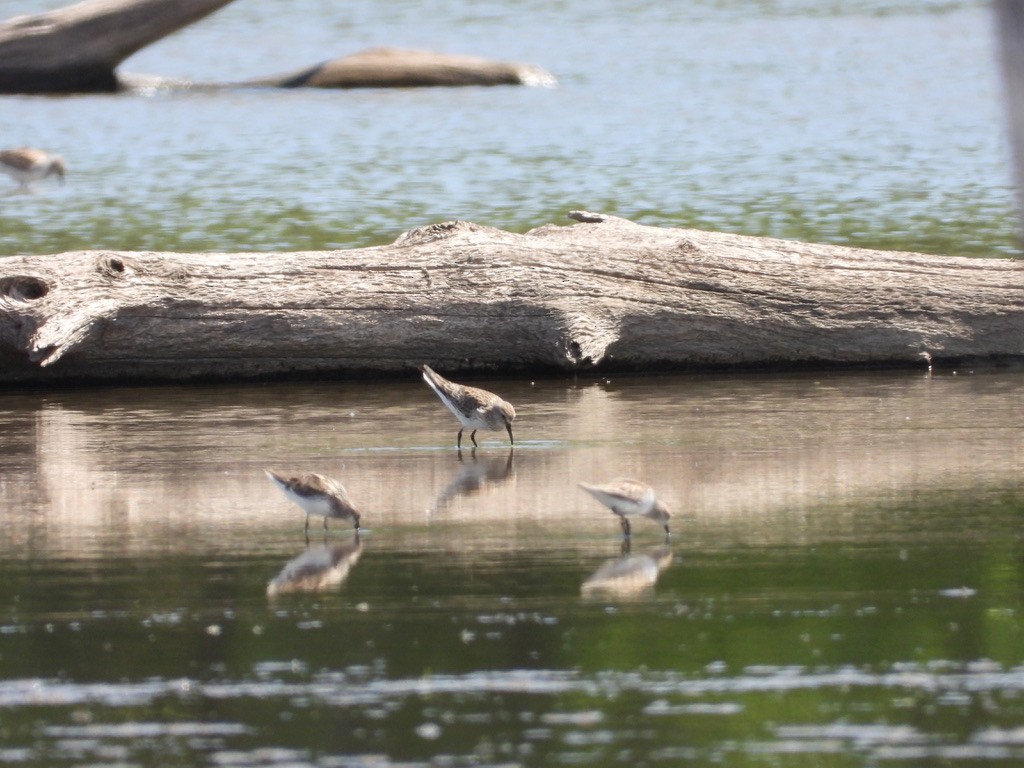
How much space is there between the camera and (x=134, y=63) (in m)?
40.5

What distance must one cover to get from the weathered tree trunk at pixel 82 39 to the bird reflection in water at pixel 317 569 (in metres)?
20.8

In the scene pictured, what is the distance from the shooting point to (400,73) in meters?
33.9

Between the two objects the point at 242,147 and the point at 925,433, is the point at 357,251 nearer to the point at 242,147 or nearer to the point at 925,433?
the point at 925,433

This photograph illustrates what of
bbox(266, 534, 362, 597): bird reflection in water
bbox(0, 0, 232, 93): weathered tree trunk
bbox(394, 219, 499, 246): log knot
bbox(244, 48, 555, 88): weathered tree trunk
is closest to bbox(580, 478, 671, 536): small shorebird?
bbox(266, 534, 362, 597): bird reflection in water

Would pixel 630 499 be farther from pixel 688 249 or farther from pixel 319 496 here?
pixel 688 249

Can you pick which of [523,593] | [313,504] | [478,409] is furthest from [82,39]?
[523,593]

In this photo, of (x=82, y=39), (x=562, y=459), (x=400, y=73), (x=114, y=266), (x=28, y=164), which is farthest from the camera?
(x=400, y=73)

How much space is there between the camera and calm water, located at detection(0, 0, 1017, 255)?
20.3 m

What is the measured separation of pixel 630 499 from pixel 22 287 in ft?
18.8

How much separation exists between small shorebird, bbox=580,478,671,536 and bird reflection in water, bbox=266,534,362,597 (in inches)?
42.0

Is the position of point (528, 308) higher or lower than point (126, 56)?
lower

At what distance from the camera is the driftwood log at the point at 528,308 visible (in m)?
12.4

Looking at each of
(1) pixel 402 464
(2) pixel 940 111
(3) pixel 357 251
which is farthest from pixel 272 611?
(2) pixel 940 111

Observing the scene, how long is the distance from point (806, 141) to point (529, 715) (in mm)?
22331
